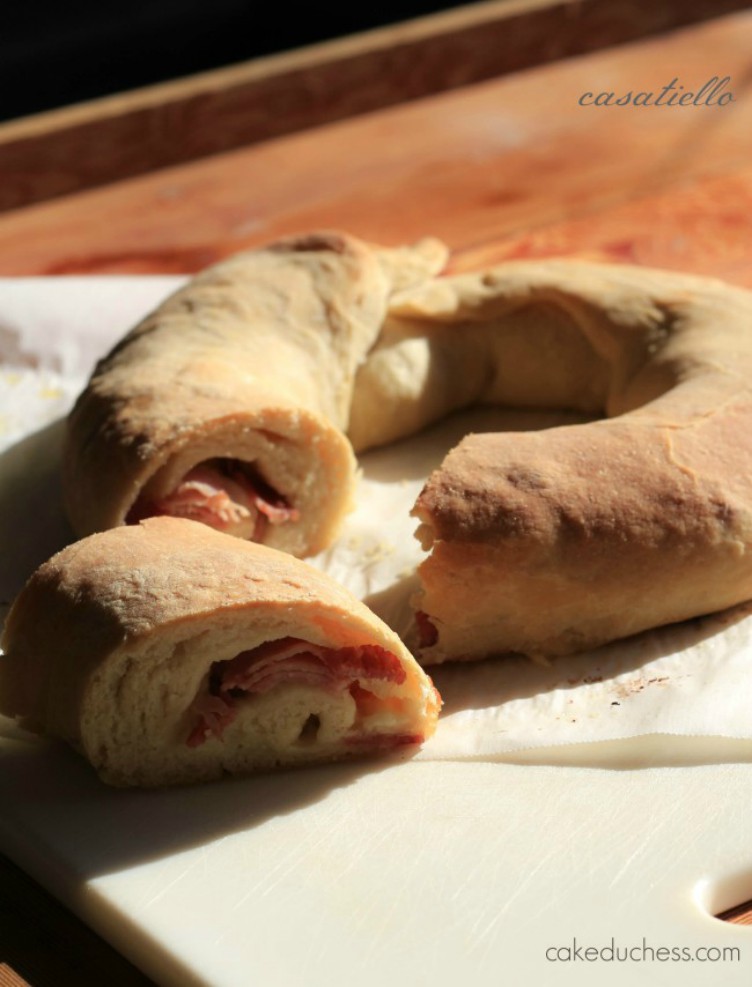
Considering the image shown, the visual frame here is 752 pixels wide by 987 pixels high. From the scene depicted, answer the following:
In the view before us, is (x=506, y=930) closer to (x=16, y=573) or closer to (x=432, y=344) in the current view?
(x=16, y=573)

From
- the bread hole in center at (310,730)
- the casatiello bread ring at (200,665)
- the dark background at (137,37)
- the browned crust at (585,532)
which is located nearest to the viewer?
the casatiello bread ring at (200,665)

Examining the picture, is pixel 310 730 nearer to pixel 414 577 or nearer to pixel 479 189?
pixel 414 577

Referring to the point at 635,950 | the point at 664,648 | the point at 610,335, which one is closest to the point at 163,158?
the point at 610,335

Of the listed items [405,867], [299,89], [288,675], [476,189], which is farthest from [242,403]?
[299,89]

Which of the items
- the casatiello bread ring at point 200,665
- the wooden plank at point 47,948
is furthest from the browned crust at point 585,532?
the wooden plank at point 47,948

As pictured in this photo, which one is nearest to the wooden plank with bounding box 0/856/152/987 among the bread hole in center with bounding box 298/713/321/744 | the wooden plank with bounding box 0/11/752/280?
the bread hole in center with bounding box 298/713/321/744

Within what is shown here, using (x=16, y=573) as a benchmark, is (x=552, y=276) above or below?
above

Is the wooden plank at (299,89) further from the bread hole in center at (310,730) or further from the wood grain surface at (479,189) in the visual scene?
the bread hole in center at (310,730)
